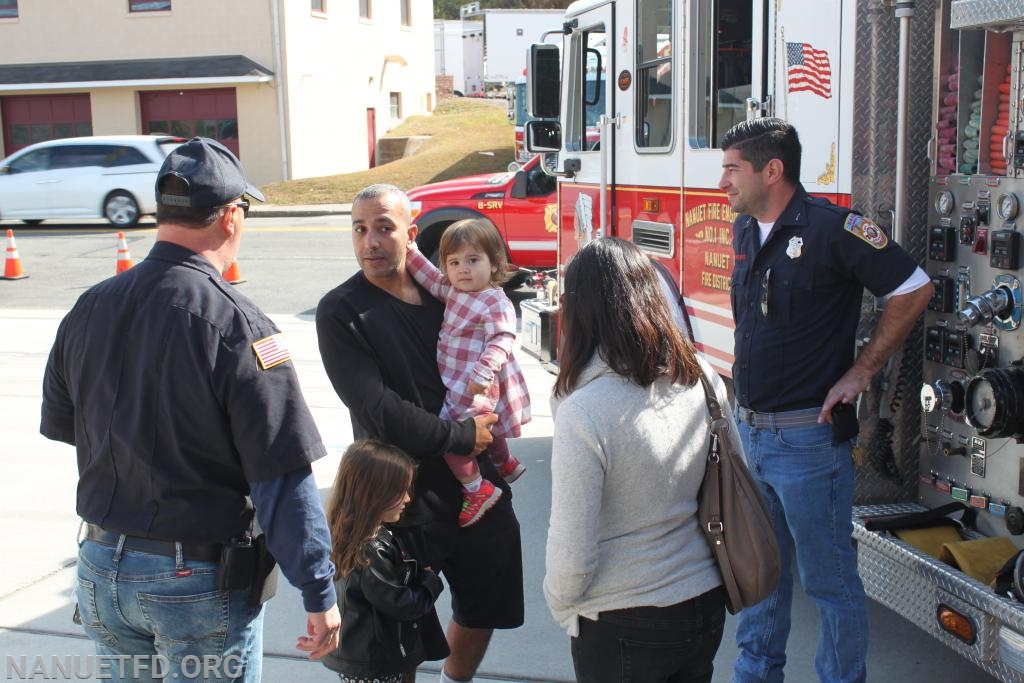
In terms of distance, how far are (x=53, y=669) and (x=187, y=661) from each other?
204 cm

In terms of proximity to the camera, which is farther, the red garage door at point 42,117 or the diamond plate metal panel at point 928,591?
the red garage door at point 42,117

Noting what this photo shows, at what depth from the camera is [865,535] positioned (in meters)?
3.79

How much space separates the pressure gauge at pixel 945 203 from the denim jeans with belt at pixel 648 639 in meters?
1.89

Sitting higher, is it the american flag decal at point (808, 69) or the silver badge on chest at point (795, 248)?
the american flag decal at point (808, 69)

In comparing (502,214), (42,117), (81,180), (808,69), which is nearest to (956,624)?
(808,69)

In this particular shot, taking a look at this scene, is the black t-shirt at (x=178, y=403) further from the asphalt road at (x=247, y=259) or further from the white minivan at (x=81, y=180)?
the white minivan at (x=81, y=180)

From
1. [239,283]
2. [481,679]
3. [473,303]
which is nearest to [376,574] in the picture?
[473,303]

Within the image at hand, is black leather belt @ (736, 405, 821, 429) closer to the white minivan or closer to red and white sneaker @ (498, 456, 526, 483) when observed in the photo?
Result: red and white sneaker @ (498, 456, 526, 483)

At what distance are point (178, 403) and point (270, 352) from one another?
234mm

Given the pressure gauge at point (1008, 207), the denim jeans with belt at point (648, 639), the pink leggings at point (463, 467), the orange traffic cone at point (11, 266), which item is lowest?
the orange traffic cone at point (11, 266)

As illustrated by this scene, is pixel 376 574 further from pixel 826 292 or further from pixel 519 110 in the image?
pixel 519 110

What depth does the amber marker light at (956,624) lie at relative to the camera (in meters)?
3.28

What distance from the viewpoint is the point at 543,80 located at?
6.54 metres

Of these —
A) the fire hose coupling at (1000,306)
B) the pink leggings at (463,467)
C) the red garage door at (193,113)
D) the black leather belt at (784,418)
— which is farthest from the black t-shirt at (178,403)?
the red garage door at (193,113)
